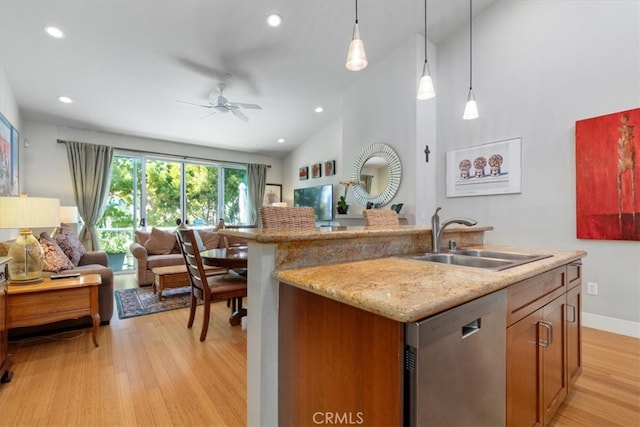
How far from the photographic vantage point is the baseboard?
2.65 m

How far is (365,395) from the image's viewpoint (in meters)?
0.86

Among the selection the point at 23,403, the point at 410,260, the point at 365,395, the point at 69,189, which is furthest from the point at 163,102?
the point at 365,395

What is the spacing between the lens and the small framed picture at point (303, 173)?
6.92m

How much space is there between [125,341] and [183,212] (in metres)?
4.26

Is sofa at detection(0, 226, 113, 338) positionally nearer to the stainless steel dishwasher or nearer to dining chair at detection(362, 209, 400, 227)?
dining chair at detection(362, 209, 400, 227)

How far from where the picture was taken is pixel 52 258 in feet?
9.00

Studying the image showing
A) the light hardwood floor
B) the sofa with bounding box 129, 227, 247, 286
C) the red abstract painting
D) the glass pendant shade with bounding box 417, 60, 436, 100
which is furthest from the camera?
the sofa with bounding box 129, 227, 247, 286

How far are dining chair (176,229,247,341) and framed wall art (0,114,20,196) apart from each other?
96.2 inches

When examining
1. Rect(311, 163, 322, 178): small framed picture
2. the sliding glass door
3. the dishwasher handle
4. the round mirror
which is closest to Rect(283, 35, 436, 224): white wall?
the round mirror

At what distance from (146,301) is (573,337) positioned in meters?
4.10

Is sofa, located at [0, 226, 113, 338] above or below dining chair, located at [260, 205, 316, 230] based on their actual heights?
below

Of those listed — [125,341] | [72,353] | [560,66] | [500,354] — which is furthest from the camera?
[560,66]

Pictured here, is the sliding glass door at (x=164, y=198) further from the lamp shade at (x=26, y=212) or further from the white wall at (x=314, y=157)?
the lamp shade at (x=26, y=212)

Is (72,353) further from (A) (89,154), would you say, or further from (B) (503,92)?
(B) (503,92)
